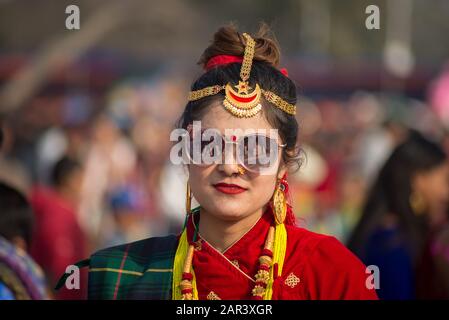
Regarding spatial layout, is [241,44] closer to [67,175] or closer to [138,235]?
[67,175]

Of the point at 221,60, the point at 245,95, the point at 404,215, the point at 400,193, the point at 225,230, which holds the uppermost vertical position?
the point at 221,60

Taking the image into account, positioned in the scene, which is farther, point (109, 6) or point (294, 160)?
point (109, 6)

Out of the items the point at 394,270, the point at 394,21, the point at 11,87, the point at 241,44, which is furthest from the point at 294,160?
the point at 394,21

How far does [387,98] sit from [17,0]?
9.87 metres

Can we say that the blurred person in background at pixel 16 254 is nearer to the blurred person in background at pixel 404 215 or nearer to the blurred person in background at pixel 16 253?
the blurred person in background at pixel 16 253

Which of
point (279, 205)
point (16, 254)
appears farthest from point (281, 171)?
point (16, 254)

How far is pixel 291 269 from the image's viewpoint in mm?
3535

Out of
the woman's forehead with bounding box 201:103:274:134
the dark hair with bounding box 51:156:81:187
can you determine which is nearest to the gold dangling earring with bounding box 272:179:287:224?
the woman's forehead with bounding box 201:103:274:134

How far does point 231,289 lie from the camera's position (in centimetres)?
354

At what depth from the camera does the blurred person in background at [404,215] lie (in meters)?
5.97

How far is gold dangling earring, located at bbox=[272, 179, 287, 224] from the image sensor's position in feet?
11.9

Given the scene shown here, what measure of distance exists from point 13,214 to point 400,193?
2343 mm

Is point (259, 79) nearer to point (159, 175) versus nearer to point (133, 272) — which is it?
point (133, 272)

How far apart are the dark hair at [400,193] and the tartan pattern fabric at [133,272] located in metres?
2.78
